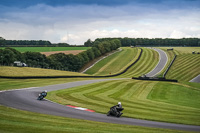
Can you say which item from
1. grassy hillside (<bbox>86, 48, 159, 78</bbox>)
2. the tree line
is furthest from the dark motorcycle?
grassy hillside (<bbox>86, 48, 159, 78</bbox>)

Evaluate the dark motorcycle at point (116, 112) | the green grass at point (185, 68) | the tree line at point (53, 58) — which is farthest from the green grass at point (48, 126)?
the green grass at point (185, 68)

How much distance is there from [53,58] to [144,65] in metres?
44.1

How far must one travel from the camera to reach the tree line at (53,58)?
98.9 metres

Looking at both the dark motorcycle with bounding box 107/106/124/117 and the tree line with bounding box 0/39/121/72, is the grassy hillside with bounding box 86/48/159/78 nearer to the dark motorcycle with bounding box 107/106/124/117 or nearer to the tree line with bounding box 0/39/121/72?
the tree line with bounding box 0/39/121/72

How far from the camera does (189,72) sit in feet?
321

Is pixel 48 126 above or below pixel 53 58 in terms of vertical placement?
below

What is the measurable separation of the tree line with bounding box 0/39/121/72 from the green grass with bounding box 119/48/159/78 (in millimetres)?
26990

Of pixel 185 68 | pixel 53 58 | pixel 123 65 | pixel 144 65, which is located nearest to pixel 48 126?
pixel 185 68

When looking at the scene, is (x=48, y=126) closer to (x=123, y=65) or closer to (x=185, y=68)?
(x=185, y=68)

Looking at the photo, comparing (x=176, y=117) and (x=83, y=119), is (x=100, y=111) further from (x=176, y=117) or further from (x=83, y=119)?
(x=176, y=117)

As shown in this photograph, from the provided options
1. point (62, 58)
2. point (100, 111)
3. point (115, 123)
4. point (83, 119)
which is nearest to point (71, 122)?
point (83, 119)

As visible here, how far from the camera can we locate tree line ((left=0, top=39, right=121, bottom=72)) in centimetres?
9888

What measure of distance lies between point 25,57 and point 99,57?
5859 centimetres

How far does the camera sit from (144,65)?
127 metres
